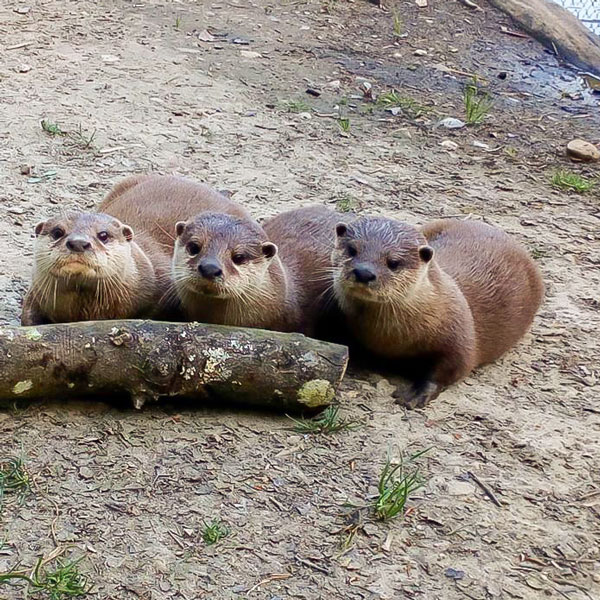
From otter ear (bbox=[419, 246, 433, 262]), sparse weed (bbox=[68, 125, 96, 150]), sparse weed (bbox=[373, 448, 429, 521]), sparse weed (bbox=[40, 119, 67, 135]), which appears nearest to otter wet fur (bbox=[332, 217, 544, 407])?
otter ear (bbox=[419, 246, 433, 262])

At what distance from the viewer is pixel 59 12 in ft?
24.2

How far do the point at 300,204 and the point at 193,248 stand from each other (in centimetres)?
188

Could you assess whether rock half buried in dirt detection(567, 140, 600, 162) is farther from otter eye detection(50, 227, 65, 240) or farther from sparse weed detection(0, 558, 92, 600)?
sparse weed detection(0, 558, 92, 600)

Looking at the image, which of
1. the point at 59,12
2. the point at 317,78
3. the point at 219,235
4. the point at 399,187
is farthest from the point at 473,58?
the point at 219,235

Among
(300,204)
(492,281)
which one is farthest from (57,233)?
(300,204)

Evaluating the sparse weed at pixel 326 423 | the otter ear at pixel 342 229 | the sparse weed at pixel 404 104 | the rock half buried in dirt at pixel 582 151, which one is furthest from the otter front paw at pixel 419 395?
the sparse weed at pixel 404 104

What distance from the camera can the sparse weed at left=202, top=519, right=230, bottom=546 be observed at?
8.79 feet

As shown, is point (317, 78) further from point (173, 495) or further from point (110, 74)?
point (173, 495)

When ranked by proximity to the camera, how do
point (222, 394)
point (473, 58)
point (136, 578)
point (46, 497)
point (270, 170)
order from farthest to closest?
point (473, 58), point (270, 170), point (222, 394), point (46, 497), point (136, 578)

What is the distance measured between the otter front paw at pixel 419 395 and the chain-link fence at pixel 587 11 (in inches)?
254

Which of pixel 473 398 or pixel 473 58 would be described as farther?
pixel 473 58

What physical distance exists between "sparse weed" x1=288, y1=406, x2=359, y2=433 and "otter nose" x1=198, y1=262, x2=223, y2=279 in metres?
0.55

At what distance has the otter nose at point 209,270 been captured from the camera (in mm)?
3316

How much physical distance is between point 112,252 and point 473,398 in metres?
1.42
